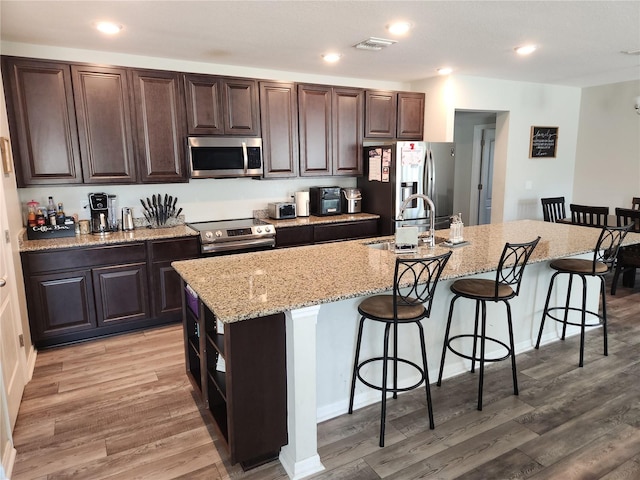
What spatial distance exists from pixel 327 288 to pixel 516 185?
450 centimetres

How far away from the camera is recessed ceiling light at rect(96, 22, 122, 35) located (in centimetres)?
289

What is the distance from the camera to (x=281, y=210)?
445 centimetres

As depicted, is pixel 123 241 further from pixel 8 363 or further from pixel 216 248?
pixel 8 363

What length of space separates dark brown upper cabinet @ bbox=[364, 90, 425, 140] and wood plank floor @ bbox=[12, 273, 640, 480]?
286cm

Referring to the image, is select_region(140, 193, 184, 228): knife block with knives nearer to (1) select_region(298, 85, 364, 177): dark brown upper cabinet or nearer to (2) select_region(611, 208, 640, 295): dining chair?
(1) select_region(298, 85, 364, 177): dark brown upper cabinet

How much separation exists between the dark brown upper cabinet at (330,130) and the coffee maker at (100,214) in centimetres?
190

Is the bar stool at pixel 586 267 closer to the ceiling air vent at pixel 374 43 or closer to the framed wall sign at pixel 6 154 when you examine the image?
the ceiling air vent at pixel 374 43

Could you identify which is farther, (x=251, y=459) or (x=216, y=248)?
(x=216, y=248)

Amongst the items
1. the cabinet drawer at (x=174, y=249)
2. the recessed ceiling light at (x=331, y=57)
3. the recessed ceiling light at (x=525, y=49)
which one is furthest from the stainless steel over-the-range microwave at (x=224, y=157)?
the recessed ceiling light at (x=525, y=49)

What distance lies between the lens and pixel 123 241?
3.49m

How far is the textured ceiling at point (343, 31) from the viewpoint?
103 inches

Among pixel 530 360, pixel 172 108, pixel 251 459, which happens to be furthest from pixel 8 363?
pixel 530 360

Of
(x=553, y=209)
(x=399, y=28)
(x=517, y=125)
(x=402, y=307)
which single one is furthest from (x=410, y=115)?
(x=402, y=307)

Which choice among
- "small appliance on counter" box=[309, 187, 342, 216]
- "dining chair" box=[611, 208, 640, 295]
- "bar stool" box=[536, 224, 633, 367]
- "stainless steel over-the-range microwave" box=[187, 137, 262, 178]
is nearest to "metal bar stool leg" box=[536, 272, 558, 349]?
"bar stool" box=[536, 224, 633, 367]
